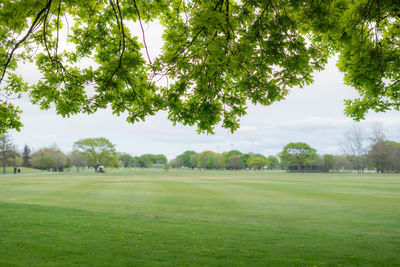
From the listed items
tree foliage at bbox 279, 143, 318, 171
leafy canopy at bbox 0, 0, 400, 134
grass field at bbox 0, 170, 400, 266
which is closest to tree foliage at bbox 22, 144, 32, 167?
tree foliage at bbox 279, 143, 318, 171

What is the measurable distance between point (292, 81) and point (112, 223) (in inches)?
359

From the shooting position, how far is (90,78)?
8.30 m

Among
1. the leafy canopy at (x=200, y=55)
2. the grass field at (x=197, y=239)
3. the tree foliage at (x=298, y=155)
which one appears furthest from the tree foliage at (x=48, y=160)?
the leafy canopy at (x=200, y=55)

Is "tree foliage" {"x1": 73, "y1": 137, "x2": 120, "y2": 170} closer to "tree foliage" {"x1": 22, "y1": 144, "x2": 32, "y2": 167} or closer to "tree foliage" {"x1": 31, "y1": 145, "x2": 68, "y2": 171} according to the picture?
"tree foliage" {"x1": 31, "y1": 145, "x2": 68, "y2": 171}

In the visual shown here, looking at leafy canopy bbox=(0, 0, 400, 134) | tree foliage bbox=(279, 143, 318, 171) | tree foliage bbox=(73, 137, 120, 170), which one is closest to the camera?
leafy canopy bbox=(0, 0, 400, 134)

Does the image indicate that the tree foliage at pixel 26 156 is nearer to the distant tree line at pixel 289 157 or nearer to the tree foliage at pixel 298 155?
the distant tree line at pixel 289 157

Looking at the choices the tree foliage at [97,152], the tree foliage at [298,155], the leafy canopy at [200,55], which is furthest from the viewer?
the tree foliage at [298,155]

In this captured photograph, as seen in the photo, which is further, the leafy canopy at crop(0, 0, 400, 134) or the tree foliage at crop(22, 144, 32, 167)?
the tree foliage at crop(22, 144, 32, 167)

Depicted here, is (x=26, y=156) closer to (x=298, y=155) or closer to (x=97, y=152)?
(x=97, y=152)

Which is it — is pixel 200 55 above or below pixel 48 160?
above

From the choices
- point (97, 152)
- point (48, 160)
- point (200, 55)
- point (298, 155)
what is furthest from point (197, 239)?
point (298, 155)

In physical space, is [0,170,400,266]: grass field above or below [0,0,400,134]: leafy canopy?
below

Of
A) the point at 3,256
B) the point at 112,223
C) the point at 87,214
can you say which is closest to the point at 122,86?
the point at 3,256

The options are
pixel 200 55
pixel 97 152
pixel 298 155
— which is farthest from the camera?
pixel 298 155
